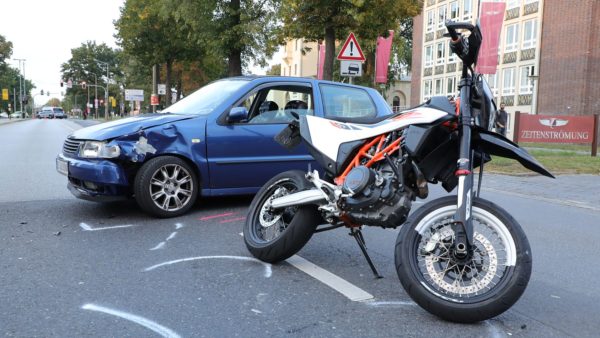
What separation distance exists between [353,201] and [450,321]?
3.20 feet

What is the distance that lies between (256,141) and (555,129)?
15.3 metres

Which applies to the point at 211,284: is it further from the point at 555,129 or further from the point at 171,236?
the point at 555,129

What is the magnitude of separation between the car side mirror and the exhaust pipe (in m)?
1.98

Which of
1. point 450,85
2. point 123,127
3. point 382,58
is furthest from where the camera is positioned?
point 450,85

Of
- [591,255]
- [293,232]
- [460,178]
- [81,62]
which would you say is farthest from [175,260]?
[81,62]

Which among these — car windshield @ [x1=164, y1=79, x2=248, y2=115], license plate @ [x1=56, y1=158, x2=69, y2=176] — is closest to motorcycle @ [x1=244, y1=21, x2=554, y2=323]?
car windshield @ [x1=164, y1=79, x2=248, y2=115]

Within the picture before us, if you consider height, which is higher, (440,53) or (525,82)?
(440,53)

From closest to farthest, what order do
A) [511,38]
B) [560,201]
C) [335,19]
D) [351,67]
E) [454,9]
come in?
[560,201], [351,67], [335,19], [511,38], [454,9]

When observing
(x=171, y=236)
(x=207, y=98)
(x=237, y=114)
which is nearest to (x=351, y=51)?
(x=207, y=98)

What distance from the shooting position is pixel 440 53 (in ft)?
154

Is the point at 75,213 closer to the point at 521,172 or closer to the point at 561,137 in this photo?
the point at 521,172

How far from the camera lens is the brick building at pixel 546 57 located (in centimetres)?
3234

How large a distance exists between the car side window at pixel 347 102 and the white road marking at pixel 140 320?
3.99 metres

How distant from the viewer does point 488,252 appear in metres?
3.07
